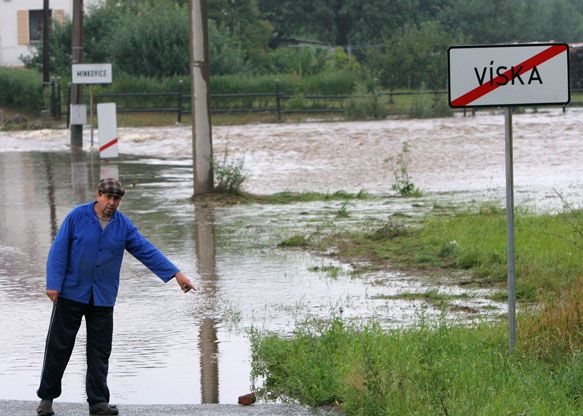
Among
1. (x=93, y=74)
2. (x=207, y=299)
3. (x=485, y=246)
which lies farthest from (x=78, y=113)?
(x=207, y=299)

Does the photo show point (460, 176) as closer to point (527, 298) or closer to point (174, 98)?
point (527, 298)

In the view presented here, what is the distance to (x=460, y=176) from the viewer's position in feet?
90.3

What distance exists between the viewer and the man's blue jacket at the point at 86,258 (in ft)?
27.5

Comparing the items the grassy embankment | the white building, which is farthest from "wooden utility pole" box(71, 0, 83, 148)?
the white building

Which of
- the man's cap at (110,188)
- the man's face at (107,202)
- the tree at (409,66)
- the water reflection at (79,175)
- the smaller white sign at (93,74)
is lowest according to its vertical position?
the water reflection at (79,175)

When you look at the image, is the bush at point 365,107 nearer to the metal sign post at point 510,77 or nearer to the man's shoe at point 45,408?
the metal sign post at point 510,77

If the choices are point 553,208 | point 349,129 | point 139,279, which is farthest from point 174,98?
point 139,279

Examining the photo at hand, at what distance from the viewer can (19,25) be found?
72.4 m

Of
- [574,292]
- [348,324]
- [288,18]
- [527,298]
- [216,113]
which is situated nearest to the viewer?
[574,292]

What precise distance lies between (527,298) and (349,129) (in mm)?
30713

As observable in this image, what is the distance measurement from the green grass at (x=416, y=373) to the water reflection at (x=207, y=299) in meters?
0.34

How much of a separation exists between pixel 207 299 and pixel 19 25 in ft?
204

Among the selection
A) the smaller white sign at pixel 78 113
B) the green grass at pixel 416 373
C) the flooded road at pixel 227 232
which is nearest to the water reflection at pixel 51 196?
the flooded road at pixel 227 232

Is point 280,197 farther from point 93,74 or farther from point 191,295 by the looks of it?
point 93,74
